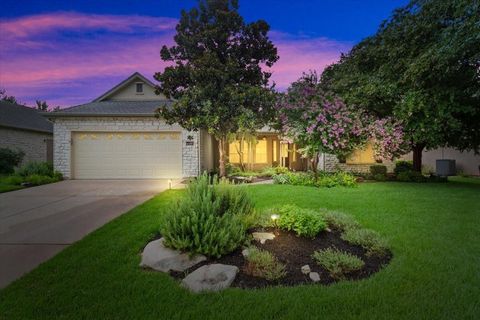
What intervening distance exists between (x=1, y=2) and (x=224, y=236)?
36.3 ft

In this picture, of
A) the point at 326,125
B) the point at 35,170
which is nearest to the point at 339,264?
the point at 326,125

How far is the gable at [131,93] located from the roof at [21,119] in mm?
5602

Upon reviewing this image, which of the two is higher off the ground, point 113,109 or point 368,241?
point 113,109

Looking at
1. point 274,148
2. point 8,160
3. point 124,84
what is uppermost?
point 124,84

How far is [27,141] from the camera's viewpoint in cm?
1878

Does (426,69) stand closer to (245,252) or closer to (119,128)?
(245,252)

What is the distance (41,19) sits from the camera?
408 inches

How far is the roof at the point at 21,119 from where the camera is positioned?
57.4ft

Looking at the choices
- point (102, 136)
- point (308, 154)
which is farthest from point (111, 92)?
point (308, 154)

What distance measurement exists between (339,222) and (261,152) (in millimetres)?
14324

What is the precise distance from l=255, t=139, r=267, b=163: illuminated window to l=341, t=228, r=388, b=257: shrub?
14.6m

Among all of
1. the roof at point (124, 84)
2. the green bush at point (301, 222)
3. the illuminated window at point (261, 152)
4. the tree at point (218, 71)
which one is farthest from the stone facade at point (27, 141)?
the green bush at point (301, 222)

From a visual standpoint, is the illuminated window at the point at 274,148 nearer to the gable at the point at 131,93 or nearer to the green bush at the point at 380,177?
the green bush at the point at 380,177

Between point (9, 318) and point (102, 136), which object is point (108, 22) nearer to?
point (102, 136)
